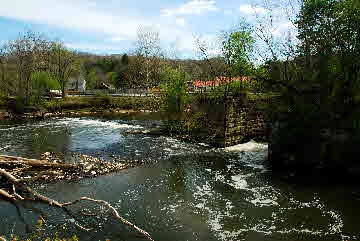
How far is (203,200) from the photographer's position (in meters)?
14.0

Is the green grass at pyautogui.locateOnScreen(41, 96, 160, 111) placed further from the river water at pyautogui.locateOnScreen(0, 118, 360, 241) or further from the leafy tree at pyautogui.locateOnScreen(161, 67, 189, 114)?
the river water at pyautogui.locateOnScreen(0, 118, 360, 241)

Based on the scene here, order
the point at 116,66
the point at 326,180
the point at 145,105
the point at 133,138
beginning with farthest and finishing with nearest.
Result: the point at 116,66, the point at 145,105, the point at 133,138, the point at 326,180

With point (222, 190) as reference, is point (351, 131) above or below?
above

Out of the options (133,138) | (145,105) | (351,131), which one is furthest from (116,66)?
(351,131)

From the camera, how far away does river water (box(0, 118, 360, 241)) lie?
10.9m

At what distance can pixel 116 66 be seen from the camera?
110188 mm

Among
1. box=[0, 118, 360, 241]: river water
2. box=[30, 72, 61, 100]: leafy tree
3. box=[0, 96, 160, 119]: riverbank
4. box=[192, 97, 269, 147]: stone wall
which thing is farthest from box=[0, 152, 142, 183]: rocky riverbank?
box=[30, 72, 61, 100]: leafy tree

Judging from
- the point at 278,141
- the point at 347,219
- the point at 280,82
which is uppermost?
the point at 280,82

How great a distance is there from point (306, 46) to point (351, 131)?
8.71 m

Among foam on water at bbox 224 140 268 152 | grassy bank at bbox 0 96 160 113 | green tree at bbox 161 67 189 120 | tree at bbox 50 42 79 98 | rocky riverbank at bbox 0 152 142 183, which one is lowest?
foam on water at bbox 224 140 268 152

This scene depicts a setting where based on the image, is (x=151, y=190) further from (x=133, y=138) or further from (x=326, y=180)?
(x=133, y=138)

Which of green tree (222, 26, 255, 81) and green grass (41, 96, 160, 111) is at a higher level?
green tree (222, 26, 255, 81)

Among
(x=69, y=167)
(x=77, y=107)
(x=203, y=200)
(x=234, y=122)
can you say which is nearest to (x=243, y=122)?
(x=234, y=122)

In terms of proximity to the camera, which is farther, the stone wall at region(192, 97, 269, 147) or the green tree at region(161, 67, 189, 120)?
the green tree at region(161, 67, 189, 120)
